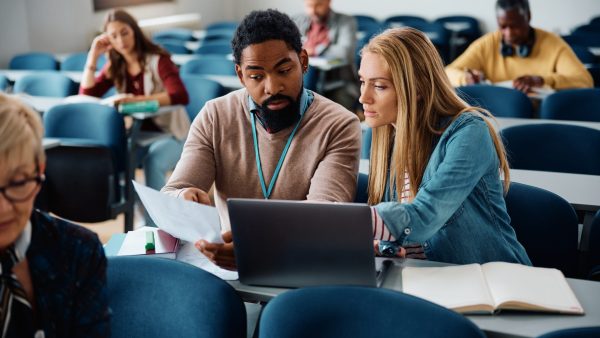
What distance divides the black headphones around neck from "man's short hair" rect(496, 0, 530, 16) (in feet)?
0.43

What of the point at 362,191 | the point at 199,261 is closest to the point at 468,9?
the point at 362,191

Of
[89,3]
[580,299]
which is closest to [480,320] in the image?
[580,299]

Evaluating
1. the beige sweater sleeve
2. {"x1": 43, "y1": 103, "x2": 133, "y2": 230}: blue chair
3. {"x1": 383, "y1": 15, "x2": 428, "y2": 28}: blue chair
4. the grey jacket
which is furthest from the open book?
{"x1": 383, "y1": 15, "x2": 428, "y2": 28}: blue chair

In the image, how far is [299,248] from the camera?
1482mm

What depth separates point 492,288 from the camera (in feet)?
4.87

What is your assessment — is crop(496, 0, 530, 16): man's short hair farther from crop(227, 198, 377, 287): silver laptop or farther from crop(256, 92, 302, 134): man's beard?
crop(227, 198, 377, 287): silver laptop

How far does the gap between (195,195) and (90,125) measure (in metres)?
1.88

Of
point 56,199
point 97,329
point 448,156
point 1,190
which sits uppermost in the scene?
point 1,190

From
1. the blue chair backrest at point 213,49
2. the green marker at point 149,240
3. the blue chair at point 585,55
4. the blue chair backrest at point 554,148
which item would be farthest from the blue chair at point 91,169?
the blue chair at point 585,55

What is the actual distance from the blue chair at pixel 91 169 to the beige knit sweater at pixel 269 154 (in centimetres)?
150

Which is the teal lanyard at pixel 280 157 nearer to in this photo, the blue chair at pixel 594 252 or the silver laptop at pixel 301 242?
the silver laptop at pixel 301 242

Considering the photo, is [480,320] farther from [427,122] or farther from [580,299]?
[427,122]

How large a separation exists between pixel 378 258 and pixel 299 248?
33 centimetres

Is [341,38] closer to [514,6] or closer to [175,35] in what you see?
[514,6]
